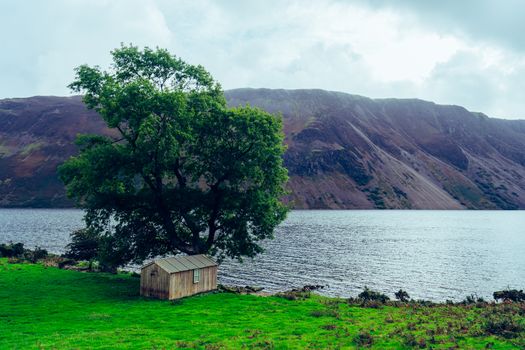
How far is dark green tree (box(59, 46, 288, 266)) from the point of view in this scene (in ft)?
152

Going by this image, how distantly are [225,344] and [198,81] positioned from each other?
3349 cm

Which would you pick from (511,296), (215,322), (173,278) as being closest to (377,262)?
(511,296)

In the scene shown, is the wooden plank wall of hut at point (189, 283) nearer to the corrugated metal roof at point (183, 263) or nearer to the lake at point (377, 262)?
the corrugated metal roof at point (183, 263)

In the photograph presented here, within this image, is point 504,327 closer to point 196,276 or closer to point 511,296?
point 511,296

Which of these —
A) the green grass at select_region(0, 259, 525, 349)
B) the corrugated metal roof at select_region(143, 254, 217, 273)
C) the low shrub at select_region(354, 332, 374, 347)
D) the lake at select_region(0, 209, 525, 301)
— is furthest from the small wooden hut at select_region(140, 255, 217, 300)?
the low shrub at select_region(354, 332, 374, 347)

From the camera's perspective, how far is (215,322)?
33.6m

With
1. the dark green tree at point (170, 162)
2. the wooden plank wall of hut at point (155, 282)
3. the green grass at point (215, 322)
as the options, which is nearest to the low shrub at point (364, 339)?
the green grass at point (215, 322)

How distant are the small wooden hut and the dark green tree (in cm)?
692

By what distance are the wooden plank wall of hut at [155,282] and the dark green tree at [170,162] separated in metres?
8.73

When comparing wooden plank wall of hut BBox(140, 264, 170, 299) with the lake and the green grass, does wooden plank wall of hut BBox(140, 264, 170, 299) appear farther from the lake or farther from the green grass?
the lake

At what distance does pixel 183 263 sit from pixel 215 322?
441 inches

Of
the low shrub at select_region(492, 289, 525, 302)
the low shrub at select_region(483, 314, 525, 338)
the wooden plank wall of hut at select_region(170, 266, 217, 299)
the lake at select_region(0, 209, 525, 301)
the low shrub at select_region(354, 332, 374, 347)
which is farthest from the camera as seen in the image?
the lake at select_region(0, 209, 525, 301)

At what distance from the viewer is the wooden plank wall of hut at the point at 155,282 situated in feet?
136

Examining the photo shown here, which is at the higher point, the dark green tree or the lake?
the dark green tree
